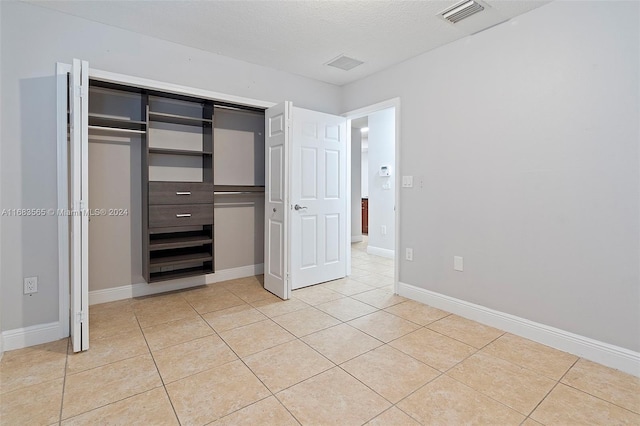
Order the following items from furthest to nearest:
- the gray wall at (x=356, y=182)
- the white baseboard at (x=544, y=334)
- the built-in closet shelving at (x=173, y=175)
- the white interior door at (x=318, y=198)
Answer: the gray wall at (x=356, y=182), the white interior door at (x=318, y=198), the built-in closet shelving at (x=173, y=175), the white baseboard at (x=544, y=334)

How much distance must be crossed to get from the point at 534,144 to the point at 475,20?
1136 millimetres

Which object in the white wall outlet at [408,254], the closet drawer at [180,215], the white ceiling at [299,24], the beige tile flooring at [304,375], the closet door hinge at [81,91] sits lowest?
the beige tile flooring at [304,375]

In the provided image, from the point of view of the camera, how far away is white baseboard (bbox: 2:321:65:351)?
235 centimetres

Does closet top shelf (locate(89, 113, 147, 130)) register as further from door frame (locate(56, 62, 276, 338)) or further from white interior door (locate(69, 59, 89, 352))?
white interior door (locate(69, 59, 89, 352))

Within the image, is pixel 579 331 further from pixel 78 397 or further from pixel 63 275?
pixel 63 275

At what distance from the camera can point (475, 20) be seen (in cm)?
263

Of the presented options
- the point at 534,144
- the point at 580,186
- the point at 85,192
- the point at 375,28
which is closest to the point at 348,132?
the point at 375,28

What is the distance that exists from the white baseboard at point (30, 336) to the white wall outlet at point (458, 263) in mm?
3449

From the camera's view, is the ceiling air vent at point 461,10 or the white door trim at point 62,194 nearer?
the ceiling air vent at point 461,10

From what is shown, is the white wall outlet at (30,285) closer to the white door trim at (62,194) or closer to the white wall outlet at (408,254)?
the white door trim at (62,194)

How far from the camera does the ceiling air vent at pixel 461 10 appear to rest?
7.89 ft

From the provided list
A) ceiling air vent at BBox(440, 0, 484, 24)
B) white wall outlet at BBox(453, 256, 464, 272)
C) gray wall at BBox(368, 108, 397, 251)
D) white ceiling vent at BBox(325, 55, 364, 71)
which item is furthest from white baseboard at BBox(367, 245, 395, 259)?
ceiling air vent at BBox(440, 0, 484, 24)

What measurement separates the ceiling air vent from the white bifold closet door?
1.63 meters

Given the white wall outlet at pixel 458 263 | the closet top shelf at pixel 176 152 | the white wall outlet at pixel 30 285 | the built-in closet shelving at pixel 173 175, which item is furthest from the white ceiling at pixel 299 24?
the white wall outlet at pixel 30 285
